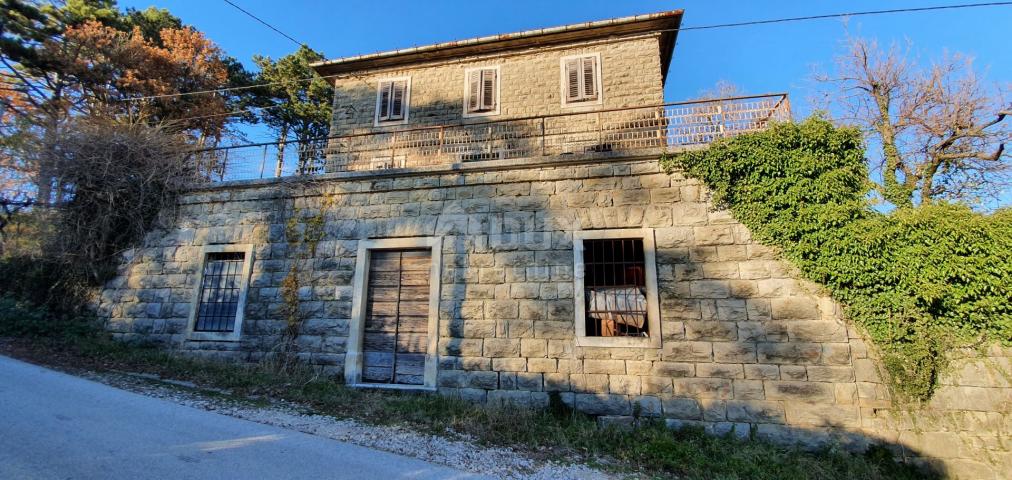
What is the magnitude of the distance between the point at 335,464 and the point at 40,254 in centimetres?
1069

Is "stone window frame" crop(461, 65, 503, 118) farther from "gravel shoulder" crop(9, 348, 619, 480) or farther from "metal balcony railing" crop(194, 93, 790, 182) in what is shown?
"gravel shoulder" crop(9, 348, 619, 480)

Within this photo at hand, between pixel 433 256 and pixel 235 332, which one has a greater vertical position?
pixel 433 256

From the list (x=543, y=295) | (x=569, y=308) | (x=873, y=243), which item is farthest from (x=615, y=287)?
(x=873, y=243)

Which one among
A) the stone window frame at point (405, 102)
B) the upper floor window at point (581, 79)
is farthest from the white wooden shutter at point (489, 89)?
the stone window frame at point (405, 102)

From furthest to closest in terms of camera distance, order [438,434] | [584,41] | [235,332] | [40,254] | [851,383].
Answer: [584,41] < [40,254] < [235,332] < [851,383] < [438,434]

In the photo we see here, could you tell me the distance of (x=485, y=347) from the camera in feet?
23.8

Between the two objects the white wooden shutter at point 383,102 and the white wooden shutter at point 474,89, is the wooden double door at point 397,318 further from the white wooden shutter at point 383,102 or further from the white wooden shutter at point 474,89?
the white wooden shutter at point 383,102

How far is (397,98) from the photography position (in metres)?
12.4

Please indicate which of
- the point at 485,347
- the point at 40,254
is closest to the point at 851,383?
the point at 485,347

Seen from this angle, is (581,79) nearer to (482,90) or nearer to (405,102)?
(482,90)

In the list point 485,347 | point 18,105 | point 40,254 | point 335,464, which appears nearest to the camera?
point 335,464

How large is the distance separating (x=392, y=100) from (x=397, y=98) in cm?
16

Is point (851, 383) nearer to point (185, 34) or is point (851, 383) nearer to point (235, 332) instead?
point (235, 332)

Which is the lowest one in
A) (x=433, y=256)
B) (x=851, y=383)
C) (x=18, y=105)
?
(x=851, y=383)
